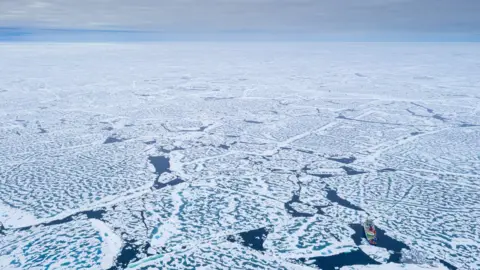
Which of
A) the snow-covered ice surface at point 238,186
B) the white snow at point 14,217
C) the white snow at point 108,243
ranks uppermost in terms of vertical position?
the snow-covered ice surface at point 238,186

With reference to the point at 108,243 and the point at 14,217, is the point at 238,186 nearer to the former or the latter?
the point at 108,243

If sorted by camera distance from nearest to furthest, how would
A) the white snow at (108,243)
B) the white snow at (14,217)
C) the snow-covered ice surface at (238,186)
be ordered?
1. the white snow at (108,243)
2. the snow-covered ice surface at (238,186)
3. the white snow at (14,217)

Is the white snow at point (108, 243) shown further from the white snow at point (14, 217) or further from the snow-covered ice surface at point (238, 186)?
the white snow at point (14, 217)

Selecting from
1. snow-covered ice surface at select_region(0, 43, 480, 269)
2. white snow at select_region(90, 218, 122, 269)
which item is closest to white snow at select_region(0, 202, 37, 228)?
snow-covered ice surface at select_region(0, 43, 480, 269)

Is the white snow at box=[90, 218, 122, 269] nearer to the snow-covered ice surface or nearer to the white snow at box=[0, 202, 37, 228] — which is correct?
the snow-covered ice surface

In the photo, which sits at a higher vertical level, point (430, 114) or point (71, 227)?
point (430, 114)

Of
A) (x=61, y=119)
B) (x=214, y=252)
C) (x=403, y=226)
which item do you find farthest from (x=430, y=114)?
(x=61, y=119)

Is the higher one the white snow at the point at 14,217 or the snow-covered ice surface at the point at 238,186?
the snow-covered ice surface at the point at 238,186

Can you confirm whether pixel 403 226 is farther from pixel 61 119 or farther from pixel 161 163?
pixel 61 119

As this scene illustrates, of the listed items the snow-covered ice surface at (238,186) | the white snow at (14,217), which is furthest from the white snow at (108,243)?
the white snow at (14,217)
